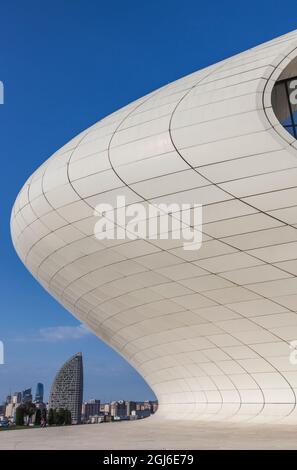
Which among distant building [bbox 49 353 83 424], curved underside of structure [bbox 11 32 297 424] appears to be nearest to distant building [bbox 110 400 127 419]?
distant building [bbox 49 353 83 424]

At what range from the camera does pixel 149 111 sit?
1512 centimetres

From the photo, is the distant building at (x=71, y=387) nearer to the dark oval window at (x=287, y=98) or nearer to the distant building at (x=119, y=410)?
the distant building at (x=119, y=410)

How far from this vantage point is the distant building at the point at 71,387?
146 m

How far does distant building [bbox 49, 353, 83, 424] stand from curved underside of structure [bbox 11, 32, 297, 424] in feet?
395

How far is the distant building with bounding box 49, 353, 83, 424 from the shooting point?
146m

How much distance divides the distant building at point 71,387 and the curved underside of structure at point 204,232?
120 meters

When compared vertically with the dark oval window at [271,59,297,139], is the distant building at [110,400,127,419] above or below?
below

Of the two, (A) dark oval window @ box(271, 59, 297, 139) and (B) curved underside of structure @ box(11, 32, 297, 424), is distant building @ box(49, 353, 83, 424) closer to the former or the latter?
(B) curved underside of structure @ box(11, 32, 297, 424)

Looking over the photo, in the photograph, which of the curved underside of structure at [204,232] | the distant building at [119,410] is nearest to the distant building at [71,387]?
the distant building at [119,410]

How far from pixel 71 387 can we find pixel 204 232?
542 feet

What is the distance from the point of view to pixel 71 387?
167500 mm
